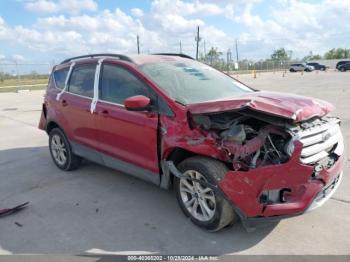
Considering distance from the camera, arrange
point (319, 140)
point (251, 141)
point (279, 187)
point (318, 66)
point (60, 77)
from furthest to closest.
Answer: point (318, 66) → point (60, 77) → point (319, 140) → point (251, 141) → point (279, 187)

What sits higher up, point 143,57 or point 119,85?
point 143,57

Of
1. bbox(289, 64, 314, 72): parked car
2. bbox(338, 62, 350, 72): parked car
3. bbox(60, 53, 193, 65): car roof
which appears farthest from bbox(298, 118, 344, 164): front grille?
bbox(289, 64, 314, 72): parked car

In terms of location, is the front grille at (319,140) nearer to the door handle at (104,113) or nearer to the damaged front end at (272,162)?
the damaged front end at (272,162)

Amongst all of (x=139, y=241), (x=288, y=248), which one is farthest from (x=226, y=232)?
(x=139, y=241)

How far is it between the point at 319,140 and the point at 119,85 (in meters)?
2.55

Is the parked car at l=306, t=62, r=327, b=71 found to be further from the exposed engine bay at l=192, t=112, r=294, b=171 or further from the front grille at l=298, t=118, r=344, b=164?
the exposed engine bay at l=192, t=112, r=294, b=171

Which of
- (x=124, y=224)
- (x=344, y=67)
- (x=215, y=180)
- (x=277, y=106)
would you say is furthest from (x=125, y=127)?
(x=344, y=67)

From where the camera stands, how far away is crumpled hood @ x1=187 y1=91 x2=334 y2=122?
3.42m

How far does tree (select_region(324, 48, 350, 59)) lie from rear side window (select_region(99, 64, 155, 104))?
94.4 meters

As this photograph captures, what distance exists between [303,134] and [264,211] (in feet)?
2.56

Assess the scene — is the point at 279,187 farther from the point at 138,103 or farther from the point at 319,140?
the point at 138,103

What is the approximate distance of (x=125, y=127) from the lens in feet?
15.1

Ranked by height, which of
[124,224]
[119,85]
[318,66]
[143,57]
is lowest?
[318,66]

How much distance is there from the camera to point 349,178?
5.16 m
